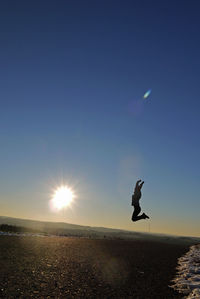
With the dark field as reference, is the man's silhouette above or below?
above

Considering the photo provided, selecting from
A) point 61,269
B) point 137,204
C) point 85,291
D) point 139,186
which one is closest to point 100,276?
point 61,269

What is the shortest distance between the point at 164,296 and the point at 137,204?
181 inches

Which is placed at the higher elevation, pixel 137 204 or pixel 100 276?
pixel 137 204

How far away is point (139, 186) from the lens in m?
14.3

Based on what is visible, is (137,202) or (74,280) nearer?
(74,280)

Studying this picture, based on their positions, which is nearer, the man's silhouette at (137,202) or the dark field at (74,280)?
the dark field at (74,280)

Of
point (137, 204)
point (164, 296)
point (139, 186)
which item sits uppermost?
point (139, 186)

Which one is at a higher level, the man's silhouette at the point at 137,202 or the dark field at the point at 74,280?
the man's silhouette at the point at 137,202

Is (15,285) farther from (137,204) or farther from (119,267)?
(119,267)

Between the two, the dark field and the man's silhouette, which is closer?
the dark field

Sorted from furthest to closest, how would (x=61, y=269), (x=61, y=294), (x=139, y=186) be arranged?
(x=61, y=269) → (x=139, y=186) → (x=61, y=294)

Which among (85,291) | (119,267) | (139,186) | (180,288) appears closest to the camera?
(85,291)

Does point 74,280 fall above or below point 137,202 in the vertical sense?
below

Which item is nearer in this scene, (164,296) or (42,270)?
(164,296)
